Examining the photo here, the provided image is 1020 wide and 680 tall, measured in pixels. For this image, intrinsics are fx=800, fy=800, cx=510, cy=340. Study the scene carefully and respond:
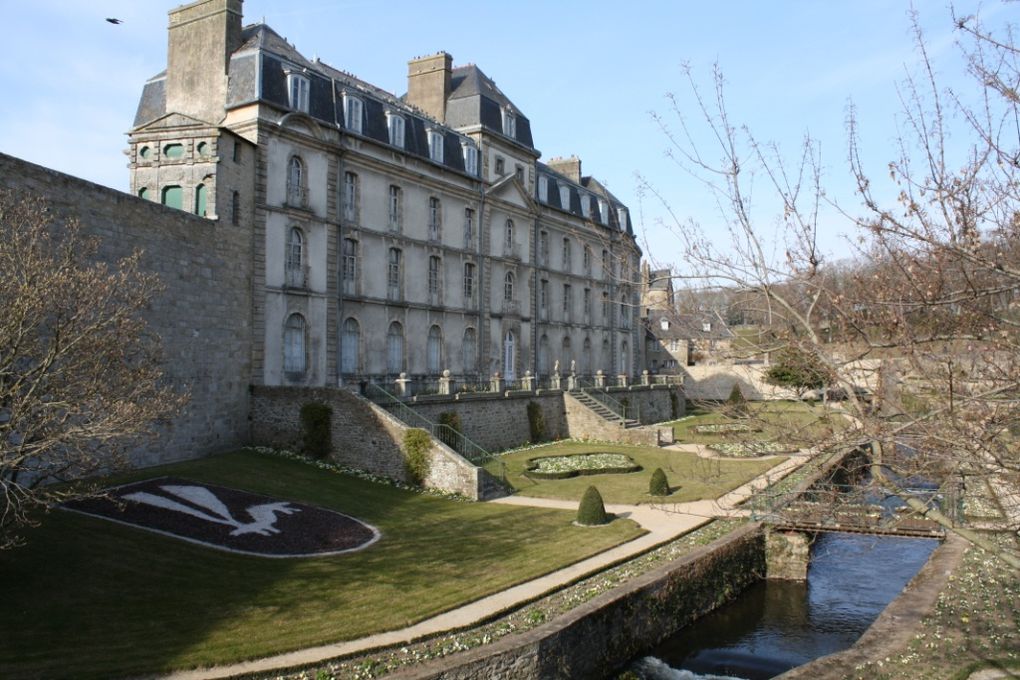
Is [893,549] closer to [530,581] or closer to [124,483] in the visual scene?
[530,581]

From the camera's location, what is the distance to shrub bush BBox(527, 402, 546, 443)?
3123 centimetres

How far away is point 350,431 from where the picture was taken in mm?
21938

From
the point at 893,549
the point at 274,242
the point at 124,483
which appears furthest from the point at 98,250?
the point at 893,549

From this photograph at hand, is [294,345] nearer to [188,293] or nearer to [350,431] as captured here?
[350,431]

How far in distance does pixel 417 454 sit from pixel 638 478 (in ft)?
23.5

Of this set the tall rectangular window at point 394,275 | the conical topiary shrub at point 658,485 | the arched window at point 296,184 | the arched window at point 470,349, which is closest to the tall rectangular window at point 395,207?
the tall rectangular window at point 394,275

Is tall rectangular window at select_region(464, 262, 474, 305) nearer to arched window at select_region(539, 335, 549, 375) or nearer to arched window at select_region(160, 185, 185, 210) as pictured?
arched window at select_region(539, 335, 549, 375)

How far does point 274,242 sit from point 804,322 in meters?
19.8

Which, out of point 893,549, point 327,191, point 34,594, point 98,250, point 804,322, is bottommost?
point 893,549

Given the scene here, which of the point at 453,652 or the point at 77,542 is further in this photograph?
the point at 77,542

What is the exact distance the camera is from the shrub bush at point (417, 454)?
21.1m

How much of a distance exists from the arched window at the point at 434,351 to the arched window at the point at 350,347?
374 cm

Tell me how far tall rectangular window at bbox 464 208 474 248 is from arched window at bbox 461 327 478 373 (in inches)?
137

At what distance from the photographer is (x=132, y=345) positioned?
12.8 metres
